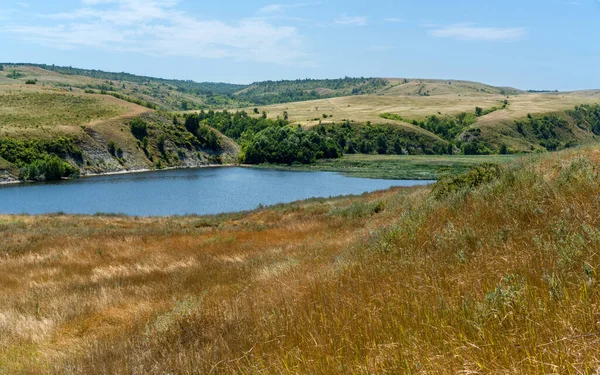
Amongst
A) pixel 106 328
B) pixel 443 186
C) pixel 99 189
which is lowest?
pixel 99 189

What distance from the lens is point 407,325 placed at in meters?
3.42

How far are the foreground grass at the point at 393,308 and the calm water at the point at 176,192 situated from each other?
4614 cm

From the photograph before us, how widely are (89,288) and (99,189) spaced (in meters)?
68.8

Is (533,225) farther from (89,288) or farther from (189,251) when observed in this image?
(189,251)

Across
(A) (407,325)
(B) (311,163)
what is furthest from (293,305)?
(B) (311,163)

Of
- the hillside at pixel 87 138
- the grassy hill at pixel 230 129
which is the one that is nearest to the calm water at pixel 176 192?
the hillside at pixel 87 138

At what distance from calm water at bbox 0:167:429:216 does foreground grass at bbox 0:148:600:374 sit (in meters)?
46.1

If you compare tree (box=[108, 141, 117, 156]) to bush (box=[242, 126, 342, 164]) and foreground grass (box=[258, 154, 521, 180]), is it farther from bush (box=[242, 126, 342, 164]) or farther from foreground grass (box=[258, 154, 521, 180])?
foreground grass (box=[258, 154, 521, 180])

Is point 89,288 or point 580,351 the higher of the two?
point 580,351

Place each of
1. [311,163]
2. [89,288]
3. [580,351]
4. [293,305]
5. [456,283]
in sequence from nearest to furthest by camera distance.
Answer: [580,351]
[456,283]
[293,305]
[89,288]
[311,163]

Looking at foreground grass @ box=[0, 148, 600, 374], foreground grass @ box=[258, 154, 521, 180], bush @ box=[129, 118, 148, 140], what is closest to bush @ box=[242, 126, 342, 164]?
foreground grass @ box=[258, 154, 521, 180]

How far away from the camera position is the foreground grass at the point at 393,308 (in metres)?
2.81

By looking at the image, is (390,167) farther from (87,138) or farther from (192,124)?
(87,138)

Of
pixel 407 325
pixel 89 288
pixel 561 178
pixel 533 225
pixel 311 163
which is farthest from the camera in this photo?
pixel 311 163
